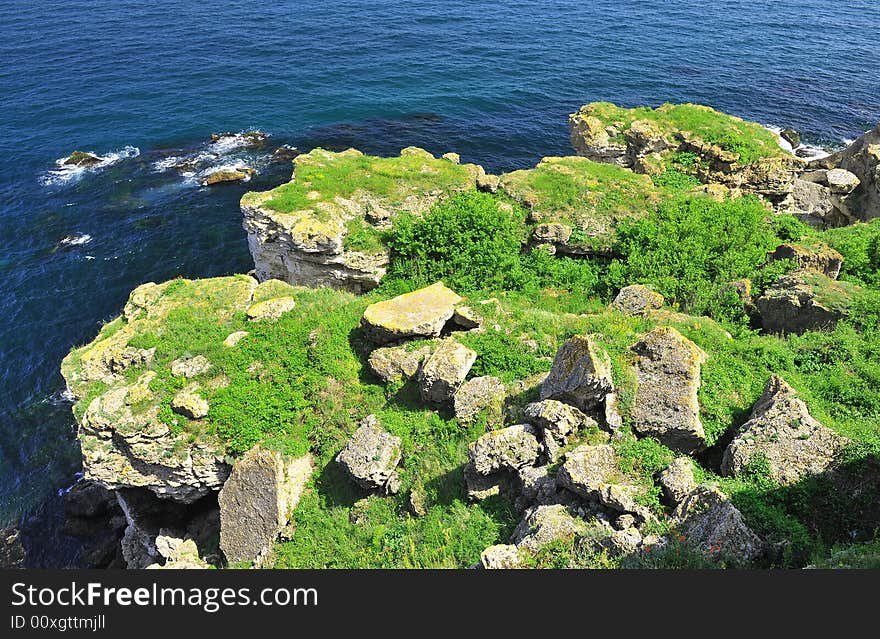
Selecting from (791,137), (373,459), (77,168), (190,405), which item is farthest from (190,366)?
(791,137)

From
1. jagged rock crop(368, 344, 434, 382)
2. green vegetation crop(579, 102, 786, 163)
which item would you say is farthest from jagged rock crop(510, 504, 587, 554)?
green vegetation crop(579, 102, 786, 163)

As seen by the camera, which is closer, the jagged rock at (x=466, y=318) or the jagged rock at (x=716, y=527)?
the jagged rock at (x=716, y=527)

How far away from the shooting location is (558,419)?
14070 mm

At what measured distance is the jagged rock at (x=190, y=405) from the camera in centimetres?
1727

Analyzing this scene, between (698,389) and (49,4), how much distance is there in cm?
10863

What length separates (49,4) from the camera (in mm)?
84938

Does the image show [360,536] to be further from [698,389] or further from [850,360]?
[850,360]

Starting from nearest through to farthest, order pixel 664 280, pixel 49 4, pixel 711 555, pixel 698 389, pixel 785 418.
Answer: pixel 711 555 < pixel 785 418 < pixel 698 389 < pixel 664 280 < pixel 49 4

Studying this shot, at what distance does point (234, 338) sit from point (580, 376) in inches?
467

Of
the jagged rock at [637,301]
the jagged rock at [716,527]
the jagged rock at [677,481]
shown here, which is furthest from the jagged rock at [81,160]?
the jagged rock at [716,527]

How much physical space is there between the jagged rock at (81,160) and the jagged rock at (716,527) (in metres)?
54.7

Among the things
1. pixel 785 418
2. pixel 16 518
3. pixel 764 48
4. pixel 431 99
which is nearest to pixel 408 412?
pixel 785 418

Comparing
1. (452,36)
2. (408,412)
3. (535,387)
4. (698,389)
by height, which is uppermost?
(452,36)

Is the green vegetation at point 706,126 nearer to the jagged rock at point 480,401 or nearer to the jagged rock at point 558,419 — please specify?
the jagged rock at point 480,401
